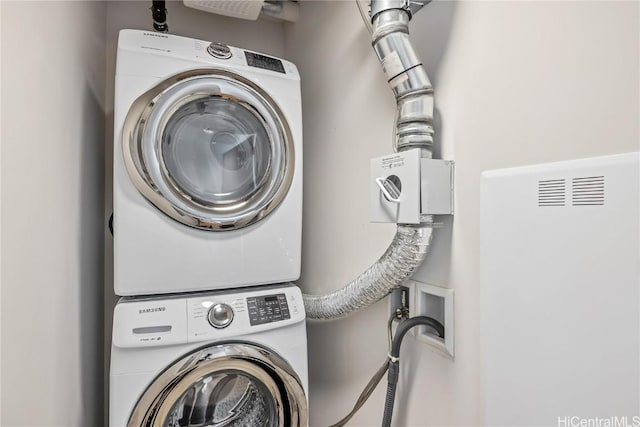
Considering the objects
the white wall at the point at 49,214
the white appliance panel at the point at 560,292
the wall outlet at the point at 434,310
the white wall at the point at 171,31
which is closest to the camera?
the white appliance panel at the point at 560,292

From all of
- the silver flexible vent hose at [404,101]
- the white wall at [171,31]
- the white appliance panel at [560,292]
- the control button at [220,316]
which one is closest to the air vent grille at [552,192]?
the white appliance panel at [560,292]

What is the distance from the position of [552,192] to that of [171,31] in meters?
1.93

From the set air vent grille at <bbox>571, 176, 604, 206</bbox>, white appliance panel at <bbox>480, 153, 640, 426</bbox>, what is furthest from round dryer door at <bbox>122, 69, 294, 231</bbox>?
air vent grille at <bbox>571, 176, 604, 206</bbox>

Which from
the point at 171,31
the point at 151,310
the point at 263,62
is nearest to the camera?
the point at 151,310

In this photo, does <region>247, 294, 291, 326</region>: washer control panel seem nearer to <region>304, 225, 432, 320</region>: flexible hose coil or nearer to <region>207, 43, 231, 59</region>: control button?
<region>304, 225, 432, 320</region>: flexible hose coil

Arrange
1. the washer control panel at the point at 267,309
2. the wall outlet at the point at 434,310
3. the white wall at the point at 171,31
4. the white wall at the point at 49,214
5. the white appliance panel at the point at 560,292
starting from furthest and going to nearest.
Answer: the white wall at the point at 171,31 → the washer control panel at the point at 267,309 → the wall outlet at the point at 434,310 → the white wall at the point at 49,214 → the white appliance panel at the point at 560,292

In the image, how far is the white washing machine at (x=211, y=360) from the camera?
3.62 feet

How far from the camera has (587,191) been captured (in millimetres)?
675

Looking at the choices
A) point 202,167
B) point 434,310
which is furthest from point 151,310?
point 434,310

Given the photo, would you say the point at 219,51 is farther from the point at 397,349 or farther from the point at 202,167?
the point at 397,349

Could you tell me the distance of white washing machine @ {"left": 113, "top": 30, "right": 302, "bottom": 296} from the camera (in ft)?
3.86

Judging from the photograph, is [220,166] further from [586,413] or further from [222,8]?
[586,413]

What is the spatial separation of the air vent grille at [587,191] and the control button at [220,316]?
1042 millimetres

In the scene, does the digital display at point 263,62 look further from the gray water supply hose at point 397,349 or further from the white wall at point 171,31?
the gray water supply hose at point 397,349
